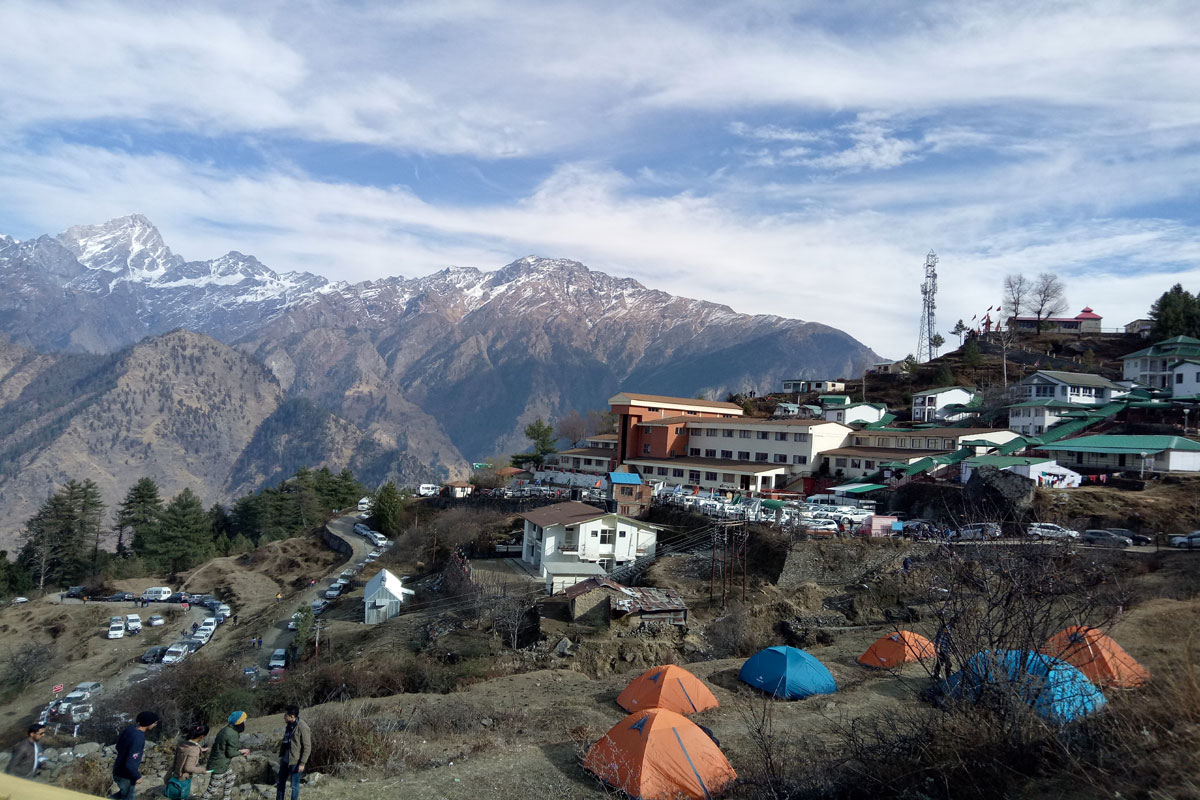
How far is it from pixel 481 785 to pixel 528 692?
6732mm

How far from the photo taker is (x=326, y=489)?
224 feet

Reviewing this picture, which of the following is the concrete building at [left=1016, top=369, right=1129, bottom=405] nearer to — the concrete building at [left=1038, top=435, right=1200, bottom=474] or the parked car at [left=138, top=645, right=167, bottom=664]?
the concrete building at [left=1038, top=435, right=1200, bottom=474]

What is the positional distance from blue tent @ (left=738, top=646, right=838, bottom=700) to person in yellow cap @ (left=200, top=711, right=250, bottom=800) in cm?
941

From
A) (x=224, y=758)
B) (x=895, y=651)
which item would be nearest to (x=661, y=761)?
(x=224, y=758)

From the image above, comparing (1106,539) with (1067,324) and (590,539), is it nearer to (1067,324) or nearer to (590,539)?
(590,539)

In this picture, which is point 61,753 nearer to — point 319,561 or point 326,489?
point 319,561

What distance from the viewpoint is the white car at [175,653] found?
32031 mm

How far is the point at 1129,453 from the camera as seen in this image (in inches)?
1335

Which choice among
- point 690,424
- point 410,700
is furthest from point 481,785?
point 690,424

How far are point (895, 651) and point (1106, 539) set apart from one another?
13.7 meters

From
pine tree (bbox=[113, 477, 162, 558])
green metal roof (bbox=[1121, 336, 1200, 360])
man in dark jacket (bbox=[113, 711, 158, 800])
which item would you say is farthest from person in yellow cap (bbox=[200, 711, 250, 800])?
green metal roof (bbox=[1121, 336, 1200, 360])

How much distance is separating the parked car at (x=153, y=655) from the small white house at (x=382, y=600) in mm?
10554

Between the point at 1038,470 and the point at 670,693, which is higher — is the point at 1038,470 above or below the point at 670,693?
above

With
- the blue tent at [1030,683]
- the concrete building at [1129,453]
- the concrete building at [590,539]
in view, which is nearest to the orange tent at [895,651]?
the blue tent at [1030,683]
